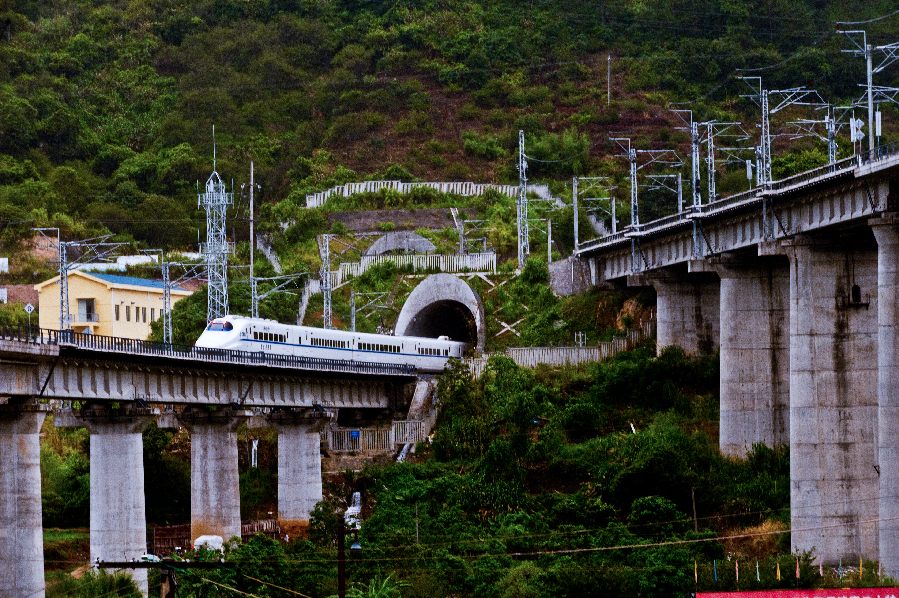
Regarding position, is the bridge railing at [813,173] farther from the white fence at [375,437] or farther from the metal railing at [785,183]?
the white fence at [375,437]

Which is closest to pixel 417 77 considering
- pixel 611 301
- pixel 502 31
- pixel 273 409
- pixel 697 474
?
pixel 502 31

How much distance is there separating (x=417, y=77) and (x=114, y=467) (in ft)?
378

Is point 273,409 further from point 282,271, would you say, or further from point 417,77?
point 417,77

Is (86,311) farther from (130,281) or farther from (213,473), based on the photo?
(213,473)

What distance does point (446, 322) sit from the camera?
4705 inches

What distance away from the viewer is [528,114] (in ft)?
547

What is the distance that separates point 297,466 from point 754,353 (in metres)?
23.4

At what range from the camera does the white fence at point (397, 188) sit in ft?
470

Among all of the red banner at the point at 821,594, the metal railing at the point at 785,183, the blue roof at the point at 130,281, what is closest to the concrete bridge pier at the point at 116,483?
the red banner at the point at 821,594

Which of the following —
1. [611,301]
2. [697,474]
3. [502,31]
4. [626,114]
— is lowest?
[697,474]

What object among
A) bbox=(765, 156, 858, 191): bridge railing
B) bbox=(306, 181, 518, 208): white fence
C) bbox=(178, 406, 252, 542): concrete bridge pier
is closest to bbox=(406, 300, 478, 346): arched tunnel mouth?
bbox=(306, 181, 518, 208): white fence

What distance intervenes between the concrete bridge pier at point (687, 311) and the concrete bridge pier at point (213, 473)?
1004 inches

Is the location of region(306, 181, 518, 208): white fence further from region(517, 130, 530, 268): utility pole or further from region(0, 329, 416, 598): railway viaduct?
region(0, 329, 416, 598): railway viaduct

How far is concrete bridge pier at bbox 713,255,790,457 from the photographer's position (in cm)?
7662
